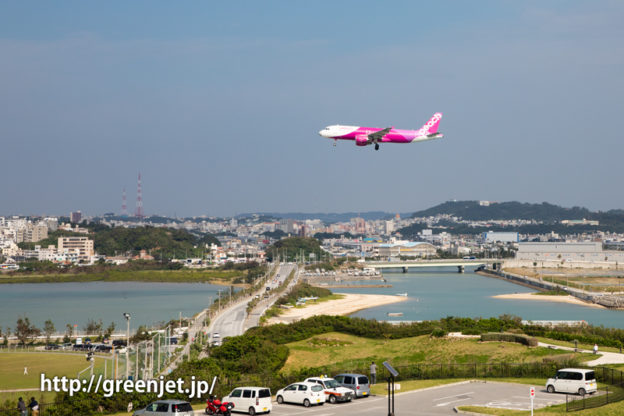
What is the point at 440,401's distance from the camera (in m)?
16.4

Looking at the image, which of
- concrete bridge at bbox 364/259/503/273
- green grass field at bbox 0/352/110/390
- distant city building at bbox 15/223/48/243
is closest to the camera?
green grass field at bbox 0/352/110/390

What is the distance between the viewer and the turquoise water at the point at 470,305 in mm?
54875

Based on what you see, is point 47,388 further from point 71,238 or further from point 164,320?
point 71,238

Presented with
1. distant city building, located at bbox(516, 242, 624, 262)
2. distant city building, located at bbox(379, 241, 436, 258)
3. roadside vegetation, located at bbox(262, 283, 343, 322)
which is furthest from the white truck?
distant city building, located at bbox(379, 241, 436, 258)

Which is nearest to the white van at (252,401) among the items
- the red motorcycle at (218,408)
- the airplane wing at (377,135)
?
the red motorcycle at (218,408)

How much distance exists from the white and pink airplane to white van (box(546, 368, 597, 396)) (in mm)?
7982

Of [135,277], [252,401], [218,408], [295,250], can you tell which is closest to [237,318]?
[252,401]

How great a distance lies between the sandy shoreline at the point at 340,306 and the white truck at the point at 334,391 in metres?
28.4

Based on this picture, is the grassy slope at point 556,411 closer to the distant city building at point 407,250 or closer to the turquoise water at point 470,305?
the turquoise water at point 470,305

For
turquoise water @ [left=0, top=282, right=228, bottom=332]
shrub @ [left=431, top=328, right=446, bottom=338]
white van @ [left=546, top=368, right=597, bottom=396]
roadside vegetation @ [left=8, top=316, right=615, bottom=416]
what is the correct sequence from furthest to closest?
turquoise water @ [left=0, top=282, right=228, bottom=332] < shrub @ [left=431, top=328, right=446, bottom=338] < roadside vegetation @ [left=8, top=316, right=615, bottom=416] < white van @ [left=546, top=368, right=597, bottom=396]

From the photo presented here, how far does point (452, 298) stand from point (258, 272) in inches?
1258

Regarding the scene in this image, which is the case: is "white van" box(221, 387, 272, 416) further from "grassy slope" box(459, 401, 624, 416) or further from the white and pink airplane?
the white and pink airplane

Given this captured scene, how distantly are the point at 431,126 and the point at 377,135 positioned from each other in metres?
2.47

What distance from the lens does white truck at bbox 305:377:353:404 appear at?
16.3 m
